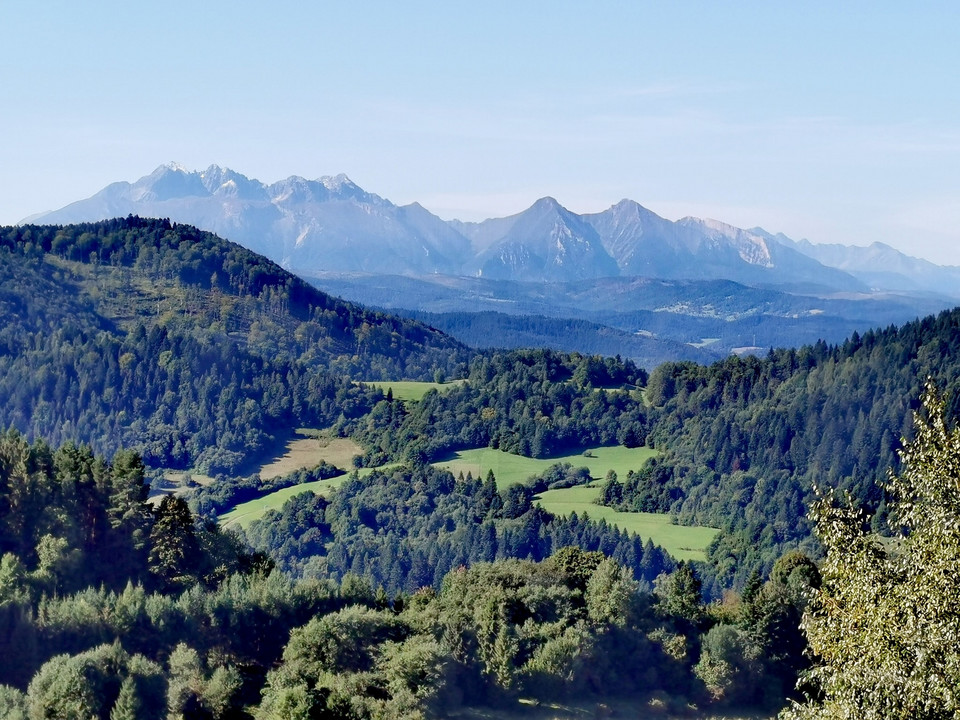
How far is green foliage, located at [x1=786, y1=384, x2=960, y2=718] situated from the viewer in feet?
47.5

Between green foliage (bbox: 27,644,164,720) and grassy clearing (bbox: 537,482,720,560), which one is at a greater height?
green foliage (bbox: 27,644,164,720)

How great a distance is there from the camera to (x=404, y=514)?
103312 mm

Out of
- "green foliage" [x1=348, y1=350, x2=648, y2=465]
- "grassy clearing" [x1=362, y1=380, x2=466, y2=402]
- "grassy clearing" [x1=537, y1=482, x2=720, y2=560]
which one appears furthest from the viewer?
"grassy clearing" [x1=362, y1=380, x2=466, y2=402]

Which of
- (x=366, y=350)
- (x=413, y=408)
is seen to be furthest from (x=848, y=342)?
(x=366, y=350)

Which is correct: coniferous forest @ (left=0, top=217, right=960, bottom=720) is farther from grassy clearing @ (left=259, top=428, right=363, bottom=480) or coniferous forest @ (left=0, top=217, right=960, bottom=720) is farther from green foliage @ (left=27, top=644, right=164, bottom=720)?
grassy clearing @ (left=259, top=428, right=363, bottom=480)

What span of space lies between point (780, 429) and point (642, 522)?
26.9 meters

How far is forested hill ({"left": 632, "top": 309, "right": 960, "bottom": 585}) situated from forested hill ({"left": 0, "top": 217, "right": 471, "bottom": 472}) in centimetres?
4188

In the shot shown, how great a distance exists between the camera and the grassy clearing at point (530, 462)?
115m

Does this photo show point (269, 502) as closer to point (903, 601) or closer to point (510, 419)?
point (510, 419)

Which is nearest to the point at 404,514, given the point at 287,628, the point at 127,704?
the point at 287,628

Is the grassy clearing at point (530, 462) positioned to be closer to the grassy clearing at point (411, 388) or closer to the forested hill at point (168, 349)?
the grassy clearing at point (411, 388)

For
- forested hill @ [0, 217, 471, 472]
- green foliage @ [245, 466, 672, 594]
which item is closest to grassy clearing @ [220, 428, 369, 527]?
forested hill @ [0, 217, 471, 472]

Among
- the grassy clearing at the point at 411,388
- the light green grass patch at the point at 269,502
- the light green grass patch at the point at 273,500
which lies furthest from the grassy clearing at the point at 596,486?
the grassy clearing at the point at 411,388

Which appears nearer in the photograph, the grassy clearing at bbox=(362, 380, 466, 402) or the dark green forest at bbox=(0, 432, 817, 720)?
the dark green forest at bbox=(0, 432, 817, 720)
